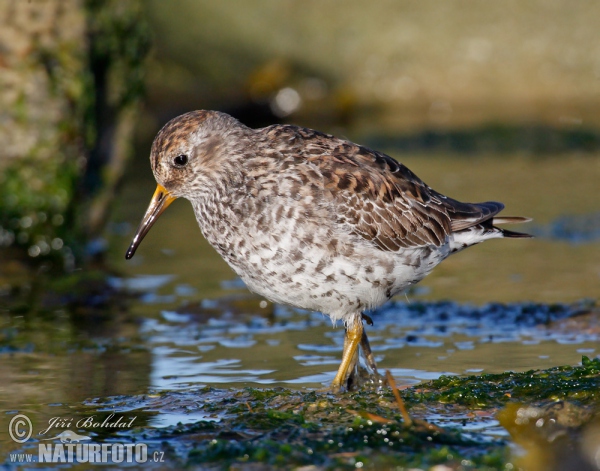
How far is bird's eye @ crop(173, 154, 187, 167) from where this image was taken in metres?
6.77

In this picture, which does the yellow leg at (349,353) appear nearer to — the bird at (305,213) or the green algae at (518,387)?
the bird at (305,213)

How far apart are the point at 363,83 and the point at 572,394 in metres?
13.4

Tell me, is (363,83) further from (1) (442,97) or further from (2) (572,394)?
(2) (572,394)

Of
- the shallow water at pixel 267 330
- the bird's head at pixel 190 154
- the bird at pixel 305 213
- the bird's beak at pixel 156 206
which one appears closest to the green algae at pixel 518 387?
the shallow water at pixel 267 330

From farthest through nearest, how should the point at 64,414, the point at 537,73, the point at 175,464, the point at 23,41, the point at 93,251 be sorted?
1. the point at 537,73
2. the point at 93,251
3. the point at 23,41
4. the point at 64,414
5. the point at 175,464

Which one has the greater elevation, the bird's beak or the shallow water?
the bird's beak

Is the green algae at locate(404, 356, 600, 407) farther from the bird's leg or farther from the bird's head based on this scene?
the bird's head

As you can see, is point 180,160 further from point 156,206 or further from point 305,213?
point 305,213

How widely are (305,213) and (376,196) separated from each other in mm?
737

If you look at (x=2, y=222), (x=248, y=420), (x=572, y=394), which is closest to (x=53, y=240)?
(x=2, y=222)

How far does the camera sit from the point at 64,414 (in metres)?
6.20

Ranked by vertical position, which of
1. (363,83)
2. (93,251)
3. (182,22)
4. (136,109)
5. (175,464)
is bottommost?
(175,464)

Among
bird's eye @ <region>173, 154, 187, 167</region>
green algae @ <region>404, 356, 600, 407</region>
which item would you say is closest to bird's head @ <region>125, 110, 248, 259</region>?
bird's eye @ <region>173, 154, 187, 167</region>

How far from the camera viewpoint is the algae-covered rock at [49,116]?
998 centimetres
